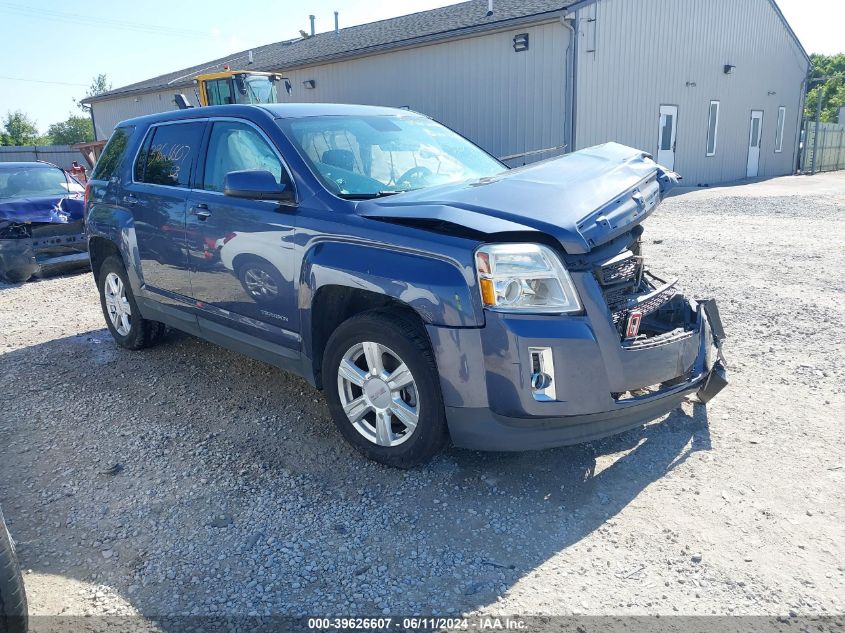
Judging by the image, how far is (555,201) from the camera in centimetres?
321

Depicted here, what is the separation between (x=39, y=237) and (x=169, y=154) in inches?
201

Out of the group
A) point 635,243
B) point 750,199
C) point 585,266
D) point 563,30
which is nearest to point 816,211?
point 750,199

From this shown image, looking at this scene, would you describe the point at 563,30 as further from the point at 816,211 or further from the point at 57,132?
the point at 57,132

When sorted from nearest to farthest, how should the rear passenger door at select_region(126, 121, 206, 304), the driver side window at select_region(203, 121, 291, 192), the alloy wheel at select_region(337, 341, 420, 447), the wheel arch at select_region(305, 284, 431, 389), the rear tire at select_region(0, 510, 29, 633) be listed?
1. the rear tire at select_region(0, 510, 29, 633)
2. the alloy wheel at select_region(337, 341, 420, 447)
3. the wheel arch at select_region(305, 284, 431, 389)
4. the driver side window at select_region(203, 121, 291, 192)
5. the rear passenger door at select_region(126, 121, 206, 304)

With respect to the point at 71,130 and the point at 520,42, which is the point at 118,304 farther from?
the point at 71,130

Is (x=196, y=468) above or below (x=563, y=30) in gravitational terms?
below

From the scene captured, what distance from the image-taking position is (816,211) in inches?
522

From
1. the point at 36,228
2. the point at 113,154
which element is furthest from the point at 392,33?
the point at 113,154

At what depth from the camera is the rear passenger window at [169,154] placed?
455 centimetres

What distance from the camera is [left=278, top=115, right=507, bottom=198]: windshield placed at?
12.4 feet

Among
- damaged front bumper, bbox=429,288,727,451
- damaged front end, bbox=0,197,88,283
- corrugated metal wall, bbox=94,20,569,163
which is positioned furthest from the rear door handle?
corrugated metal wall, bbox=94,20,569,163

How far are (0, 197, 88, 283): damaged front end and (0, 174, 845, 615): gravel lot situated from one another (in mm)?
4085

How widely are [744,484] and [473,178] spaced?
2.34 m

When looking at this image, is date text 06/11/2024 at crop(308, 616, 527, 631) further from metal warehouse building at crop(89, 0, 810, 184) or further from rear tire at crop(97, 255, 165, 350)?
metal warehouse building at crop(89, 0, 810, 184)
